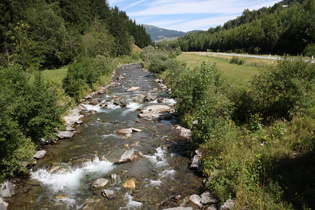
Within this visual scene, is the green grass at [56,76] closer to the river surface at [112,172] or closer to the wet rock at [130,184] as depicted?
the river surface at [112,172]

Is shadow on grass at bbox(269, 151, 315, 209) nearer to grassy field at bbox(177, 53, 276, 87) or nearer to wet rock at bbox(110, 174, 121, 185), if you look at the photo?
wet rock at bbox(110, 174, 121, 185)

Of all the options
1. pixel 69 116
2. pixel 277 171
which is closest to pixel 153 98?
pixel 69 116

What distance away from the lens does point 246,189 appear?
740 cm

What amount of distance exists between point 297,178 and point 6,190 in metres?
11.4

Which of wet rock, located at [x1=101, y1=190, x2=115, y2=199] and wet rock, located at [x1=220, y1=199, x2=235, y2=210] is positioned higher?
wet rock, located at [x1=220, y1=199, x2=235, y2=210]

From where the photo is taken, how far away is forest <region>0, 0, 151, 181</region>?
1003cm

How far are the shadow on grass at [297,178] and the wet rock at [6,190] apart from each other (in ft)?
34.8

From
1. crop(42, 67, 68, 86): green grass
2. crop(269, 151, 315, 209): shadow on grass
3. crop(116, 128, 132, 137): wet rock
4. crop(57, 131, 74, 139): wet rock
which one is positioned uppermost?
crop(42, 67, 68, 86): green grass

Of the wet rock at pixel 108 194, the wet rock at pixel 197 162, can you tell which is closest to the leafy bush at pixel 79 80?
the wet rock at pixel 108 194

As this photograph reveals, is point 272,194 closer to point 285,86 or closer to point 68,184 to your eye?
point 285,86

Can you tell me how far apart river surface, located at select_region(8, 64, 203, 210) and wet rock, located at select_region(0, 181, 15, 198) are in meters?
0.21

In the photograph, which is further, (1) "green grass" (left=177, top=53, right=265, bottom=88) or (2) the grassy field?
(2) the grassy field

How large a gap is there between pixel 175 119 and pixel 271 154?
35.1 ft

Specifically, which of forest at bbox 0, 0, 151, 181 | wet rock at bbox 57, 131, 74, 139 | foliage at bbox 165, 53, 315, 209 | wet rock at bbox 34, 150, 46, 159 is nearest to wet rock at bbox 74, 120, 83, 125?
forest at bbox 0, 0, 151, 181
